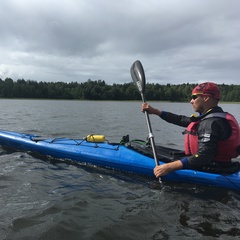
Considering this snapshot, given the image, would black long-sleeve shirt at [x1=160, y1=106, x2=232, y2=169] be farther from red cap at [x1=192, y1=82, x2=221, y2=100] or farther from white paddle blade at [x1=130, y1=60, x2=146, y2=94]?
white paddle blade at [x1=130, y1=60, x2=146, y2=94]

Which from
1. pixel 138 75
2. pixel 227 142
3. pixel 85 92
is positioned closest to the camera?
pixel 227 142

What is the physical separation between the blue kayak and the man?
226 millimetres

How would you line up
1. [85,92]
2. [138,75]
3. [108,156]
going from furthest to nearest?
[85,92]
[138,75]
[108,156]

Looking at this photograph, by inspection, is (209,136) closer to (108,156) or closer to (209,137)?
A: (209,137)

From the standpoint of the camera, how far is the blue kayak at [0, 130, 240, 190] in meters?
4.22

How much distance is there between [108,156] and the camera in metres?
5.32

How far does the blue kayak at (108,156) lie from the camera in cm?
422

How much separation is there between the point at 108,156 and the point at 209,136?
7.23 feet

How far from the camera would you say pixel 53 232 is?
2980 mm

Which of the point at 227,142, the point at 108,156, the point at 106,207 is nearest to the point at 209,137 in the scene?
the point at 227,142

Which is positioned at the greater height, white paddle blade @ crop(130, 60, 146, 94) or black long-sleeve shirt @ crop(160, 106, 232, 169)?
white paddle blade @ crop(130, 60, 146, 94)

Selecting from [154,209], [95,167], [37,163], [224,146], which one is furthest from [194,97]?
[37,163]

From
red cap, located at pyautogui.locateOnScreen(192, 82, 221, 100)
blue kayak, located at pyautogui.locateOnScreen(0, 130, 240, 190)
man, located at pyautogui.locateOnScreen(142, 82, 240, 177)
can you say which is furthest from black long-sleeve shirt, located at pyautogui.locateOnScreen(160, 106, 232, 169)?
blue kayak, located at pyautogui.locateOnScreen(0, 130, 240, 190)

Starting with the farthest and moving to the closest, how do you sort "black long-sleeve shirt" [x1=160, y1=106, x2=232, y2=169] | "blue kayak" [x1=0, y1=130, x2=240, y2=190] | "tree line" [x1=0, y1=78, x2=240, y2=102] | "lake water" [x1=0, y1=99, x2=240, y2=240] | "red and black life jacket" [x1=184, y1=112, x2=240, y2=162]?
Result: 1. "tree line" [x1=0, y1=78, x2=240, y2=102]
2. "blue kayak" [x1=0, y1=130, x2=240, y2=190]
3. "red and black life jacket" [x1=184, y1=112, x2=240, y2=162]
4. "black long-sleeve shirt" [x1=160, y1=106, x2=232, y2=169]
5. "lake water" [x1=0, y1=99, x2=240, y2=240]
